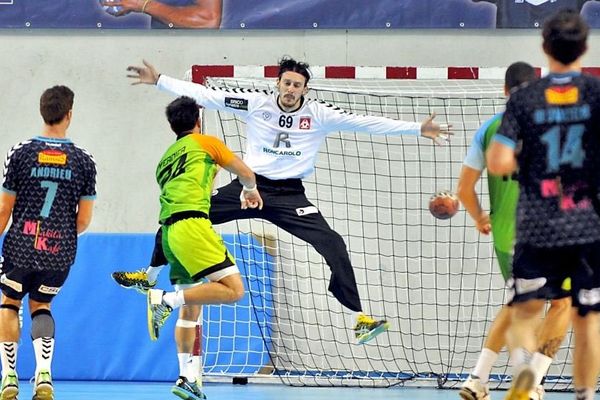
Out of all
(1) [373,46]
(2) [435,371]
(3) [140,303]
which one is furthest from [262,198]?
(1) [373,46]

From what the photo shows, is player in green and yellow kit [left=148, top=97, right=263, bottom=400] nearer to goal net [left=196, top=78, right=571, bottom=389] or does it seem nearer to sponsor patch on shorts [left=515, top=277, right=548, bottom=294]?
goal net [left=196, top=78, right=571, bottom=389]

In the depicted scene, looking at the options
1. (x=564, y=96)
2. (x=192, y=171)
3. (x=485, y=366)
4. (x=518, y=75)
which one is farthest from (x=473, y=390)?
(x=192, y=171)

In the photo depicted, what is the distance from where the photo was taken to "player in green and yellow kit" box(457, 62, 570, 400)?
6.36 m

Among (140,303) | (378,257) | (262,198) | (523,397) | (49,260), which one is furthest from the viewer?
(378,257)

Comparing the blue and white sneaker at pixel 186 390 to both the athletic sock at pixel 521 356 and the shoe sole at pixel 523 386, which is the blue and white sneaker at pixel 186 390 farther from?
the shoe sole at pixel 523 386

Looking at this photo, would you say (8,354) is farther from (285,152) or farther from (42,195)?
(285,152)

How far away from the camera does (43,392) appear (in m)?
7.66

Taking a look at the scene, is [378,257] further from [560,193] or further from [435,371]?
[560,193]

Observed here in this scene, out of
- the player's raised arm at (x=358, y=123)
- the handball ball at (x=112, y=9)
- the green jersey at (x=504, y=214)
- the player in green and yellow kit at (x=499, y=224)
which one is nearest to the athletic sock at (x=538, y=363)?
the player in green and yellow kit at (x=499, y=224)

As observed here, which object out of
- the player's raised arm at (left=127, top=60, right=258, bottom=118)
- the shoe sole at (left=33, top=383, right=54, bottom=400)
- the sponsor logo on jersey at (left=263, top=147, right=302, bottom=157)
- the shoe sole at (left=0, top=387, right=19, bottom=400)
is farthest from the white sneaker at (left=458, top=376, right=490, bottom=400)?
the player's raised arm at (left=127, top=60, right=258, bottom=118)

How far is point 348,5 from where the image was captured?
508 inches

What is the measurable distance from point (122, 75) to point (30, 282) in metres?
5.66

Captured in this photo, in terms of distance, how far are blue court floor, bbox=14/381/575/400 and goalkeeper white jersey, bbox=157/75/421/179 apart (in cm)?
190

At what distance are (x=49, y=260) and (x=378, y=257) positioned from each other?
459cm
